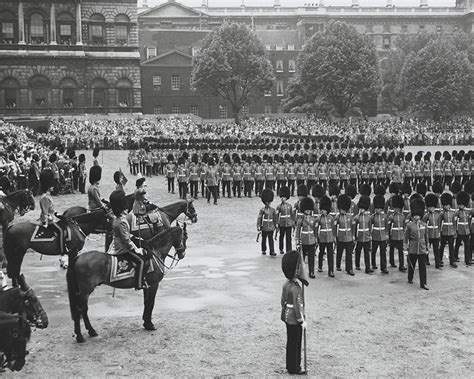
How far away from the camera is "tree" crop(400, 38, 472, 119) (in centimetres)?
6444

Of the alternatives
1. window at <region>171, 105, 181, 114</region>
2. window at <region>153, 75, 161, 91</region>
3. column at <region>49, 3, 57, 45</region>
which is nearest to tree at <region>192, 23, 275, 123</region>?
window at <region>153, 75, 161, 91</region>

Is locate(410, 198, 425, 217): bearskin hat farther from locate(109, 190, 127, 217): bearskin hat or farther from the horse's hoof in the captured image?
locate(109, 190, 127, 217): bearskin hat

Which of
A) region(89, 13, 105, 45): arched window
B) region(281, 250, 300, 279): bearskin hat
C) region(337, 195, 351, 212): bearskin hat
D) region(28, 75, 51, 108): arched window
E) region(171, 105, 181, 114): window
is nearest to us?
region(281, 250, 300, 279): bearskin hat

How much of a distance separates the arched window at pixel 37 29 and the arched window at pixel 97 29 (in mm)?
4671

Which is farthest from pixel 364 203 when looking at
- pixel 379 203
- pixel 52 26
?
pixel 52 26

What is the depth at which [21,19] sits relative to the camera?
210ft

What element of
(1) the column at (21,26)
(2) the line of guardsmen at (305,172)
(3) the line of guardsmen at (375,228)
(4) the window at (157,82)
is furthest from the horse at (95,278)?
(4) the window at (157,82)

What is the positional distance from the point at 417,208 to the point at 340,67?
5155cm

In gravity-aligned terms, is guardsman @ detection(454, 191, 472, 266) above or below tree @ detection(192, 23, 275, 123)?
below

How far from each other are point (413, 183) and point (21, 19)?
48.5 m

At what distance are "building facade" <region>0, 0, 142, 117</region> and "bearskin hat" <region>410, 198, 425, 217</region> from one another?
176ft

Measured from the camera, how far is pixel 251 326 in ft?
36.3

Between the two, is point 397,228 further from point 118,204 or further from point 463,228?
point 118,204

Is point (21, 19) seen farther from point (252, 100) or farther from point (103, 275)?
point (103, 275)
